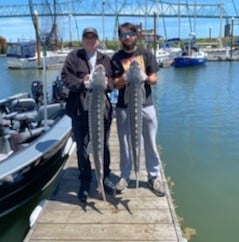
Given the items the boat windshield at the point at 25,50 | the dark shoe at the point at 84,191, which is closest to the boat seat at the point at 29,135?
the dark shoe at the point at 84,191

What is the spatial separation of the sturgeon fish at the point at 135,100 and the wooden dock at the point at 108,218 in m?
0.45

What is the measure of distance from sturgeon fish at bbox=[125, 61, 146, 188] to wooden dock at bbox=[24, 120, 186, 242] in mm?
450

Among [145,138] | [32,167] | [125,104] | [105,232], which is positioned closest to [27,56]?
[32,167]

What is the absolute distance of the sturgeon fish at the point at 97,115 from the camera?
3.70 m

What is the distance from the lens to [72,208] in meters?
4.19

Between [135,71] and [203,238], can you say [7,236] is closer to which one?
[203,238]

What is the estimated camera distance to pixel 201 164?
7.93 metres

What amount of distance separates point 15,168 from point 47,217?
2.13 feet

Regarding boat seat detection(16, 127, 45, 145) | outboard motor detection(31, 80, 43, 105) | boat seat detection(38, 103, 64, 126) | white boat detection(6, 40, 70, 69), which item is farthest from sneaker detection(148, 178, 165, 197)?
white boat detection(6, 40, 70, 69)

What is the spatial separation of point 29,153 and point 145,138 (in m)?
1.37

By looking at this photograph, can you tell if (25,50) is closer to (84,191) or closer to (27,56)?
(27,56)

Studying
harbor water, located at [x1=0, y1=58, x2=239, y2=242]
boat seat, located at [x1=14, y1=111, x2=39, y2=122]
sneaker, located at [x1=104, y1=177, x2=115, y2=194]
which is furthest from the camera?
boat seat, located at [x1=14, y1=111, x2=39, y2=122]

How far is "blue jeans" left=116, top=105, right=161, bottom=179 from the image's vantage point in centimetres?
409

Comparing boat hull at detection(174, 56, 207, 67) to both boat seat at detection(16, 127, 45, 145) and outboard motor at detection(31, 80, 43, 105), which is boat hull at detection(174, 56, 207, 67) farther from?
boat seat at detection(16, 127, 45, 145)
